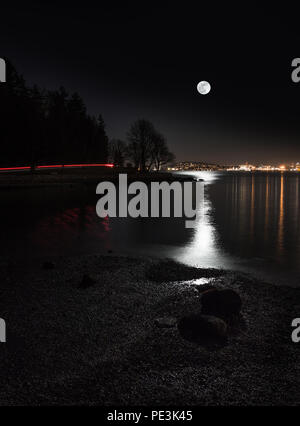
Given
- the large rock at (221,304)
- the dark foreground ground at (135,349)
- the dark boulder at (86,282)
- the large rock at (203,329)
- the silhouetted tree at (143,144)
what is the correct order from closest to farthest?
the dark foreground ground at (135,349) < the large rock at (203,329) < the large rock at (221,304) < the dark boulder at (86,282) < the silhouetted tree at (143,144)

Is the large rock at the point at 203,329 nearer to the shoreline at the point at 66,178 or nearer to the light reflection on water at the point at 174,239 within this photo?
the light reflection on water at the point at 174,239

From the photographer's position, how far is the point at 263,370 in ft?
20.9

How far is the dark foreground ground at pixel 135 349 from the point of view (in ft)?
18.8

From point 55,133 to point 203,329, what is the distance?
7926 cm

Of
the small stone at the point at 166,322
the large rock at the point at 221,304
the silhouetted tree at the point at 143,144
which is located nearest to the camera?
the small stone at the point at 166,322

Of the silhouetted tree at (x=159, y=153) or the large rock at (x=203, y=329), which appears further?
the silhouetted tree at (x=159, y=153)

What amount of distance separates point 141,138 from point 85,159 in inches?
743

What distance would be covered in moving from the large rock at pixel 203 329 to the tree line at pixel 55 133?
6755cm

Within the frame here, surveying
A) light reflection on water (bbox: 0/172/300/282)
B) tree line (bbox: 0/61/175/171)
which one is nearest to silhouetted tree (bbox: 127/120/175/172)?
tree line (bbox: 0/61/175/171)

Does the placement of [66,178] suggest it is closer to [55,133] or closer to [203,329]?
[55,133]

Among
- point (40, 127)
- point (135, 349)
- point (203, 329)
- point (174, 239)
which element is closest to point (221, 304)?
point (203, 329)

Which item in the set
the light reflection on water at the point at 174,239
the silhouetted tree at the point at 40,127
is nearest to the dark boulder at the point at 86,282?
the light reflection on water at the point at 174,239
